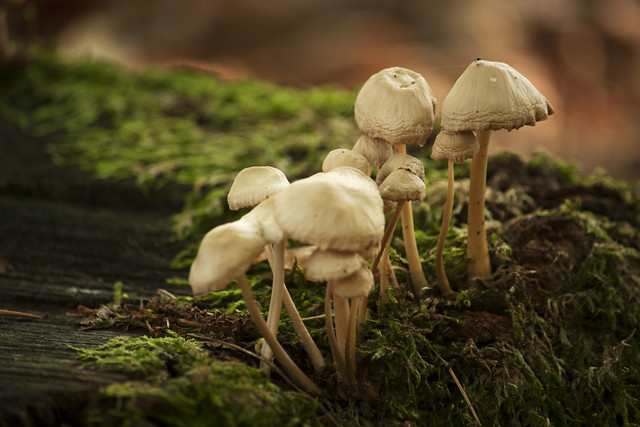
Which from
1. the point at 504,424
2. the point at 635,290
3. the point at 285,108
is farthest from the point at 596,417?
the point at 285,108

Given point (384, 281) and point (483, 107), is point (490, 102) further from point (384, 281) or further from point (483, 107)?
point (384, 281)

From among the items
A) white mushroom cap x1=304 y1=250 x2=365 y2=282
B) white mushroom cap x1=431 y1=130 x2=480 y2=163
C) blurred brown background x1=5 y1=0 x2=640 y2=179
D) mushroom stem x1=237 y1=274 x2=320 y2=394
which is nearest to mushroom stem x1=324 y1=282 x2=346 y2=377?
mushroom stem x1=237 y1=274 x2=320 y2=394

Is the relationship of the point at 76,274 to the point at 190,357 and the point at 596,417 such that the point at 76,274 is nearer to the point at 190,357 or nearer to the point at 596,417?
the point at 190,357

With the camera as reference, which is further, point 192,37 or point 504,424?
point 192,37

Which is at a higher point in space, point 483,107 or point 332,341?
point 483,107

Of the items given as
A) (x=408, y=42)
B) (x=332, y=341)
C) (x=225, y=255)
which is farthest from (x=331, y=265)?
(x=408, y=42)

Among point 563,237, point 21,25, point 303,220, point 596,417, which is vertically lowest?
point 596,417

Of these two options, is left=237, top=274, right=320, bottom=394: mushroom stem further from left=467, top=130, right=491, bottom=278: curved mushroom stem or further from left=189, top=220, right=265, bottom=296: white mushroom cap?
left=467, top=130, right=491, bottom=278: curved mushroom stem
